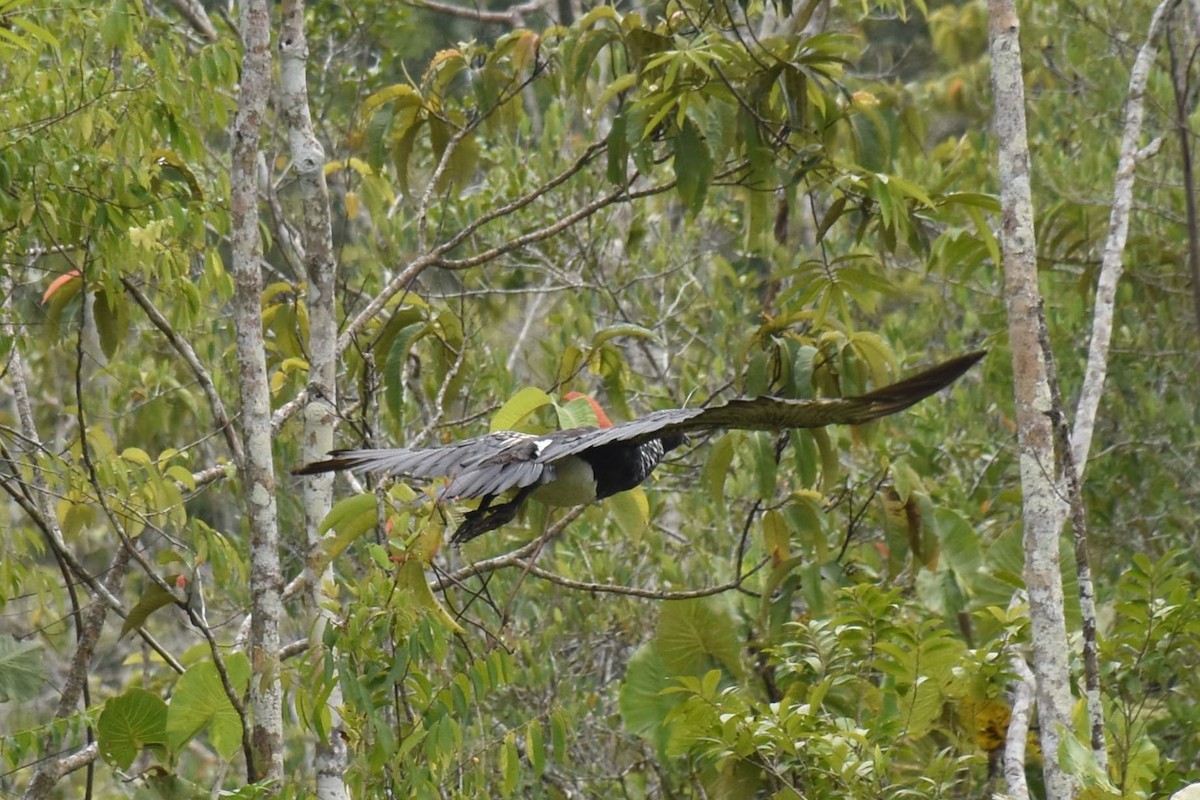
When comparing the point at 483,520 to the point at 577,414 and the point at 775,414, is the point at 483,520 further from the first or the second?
the point at 775,414

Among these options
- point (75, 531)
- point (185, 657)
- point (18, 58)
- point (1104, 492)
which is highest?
point (18, 58)

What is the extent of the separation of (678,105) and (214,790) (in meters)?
2.56

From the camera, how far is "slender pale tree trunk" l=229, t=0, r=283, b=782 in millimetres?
3879

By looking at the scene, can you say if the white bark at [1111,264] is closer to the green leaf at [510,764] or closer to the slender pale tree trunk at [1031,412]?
the slender pale tree trunk at [1031,412]

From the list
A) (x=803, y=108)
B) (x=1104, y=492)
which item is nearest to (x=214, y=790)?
(x=803, y=108)

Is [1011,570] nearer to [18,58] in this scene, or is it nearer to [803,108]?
[803,108]

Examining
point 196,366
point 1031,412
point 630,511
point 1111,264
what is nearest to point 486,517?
point 630,511

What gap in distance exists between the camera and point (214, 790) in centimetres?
363

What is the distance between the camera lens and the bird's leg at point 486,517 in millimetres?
4047

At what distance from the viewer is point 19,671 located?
421 cm

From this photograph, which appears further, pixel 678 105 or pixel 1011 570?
pixel 1011 570

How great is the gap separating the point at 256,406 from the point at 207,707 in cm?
89

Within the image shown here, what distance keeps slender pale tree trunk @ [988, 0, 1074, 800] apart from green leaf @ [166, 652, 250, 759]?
2.22 meters

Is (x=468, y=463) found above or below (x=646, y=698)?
above
